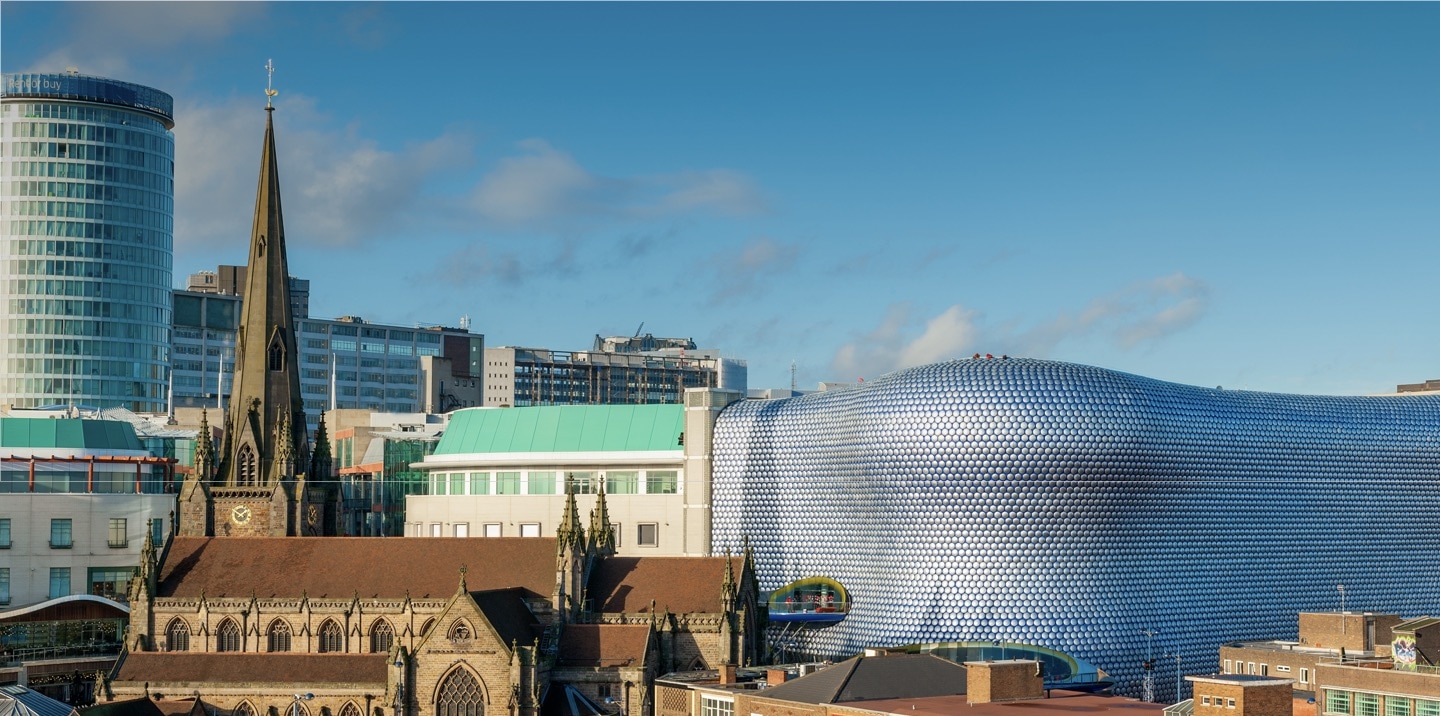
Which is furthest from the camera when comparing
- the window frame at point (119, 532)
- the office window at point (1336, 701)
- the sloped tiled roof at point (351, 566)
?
the window frame at point (119, 532)

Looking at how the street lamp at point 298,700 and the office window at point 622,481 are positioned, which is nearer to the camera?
the street lamp at point 298,700

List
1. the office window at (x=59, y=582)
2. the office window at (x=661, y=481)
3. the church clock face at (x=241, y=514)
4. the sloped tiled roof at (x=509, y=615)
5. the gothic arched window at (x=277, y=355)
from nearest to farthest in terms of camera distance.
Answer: the sloped tiled roof at (x=509, y=615)
the church clock face at (x=241, y=514)
the gothic arched window at (x=277, y=355)
the office window at (x=59, y=582)
the office window at (x=661, y=481)

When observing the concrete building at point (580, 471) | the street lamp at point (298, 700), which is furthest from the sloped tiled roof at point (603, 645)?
the concrete building at point (580, 471)

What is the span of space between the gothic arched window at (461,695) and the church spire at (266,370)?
23.9 meters

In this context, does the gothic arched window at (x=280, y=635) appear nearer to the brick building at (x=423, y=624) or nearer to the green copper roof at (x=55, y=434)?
the brick building at (x=423, y=624)

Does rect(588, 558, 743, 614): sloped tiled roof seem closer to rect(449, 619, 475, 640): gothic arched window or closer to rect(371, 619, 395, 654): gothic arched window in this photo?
rect(449, 619, 475, 640): gothic arched window

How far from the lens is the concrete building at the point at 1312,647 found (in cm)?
11675

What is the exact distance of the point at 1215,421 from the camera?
14575 centimetres

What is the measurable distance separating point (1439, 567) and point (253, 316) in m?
104

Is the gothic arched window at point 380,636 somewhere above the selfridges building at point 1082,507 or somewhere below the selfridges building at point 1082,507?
below

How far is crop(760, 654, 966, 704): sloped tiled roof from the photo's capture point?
312ft

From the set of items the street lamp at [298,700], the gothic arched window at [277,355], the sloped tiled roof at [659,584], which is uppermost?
the gothic arched window at [277,355]

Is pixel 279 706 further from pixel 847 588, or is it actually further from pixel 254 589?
pixel 847 588

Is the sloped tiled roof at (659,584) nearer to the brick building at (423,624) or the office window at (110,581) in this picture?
the brick building at (423,624)
